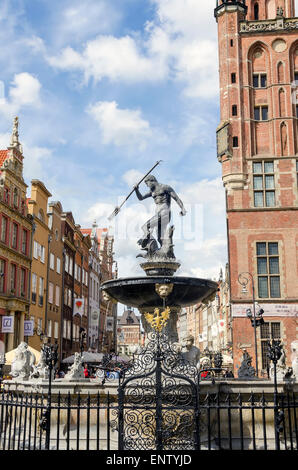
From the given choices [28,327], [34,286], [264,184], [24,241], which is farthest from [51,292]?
[264,184]

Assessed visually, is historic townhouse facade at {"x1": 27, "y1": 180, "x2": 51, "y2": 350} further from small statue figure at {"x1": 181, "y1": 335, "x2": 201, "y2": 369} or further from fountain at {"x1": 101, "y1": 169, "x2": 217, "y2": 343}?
small statue figure at {"x1": 181, "y1": 335, "x2": 201, "y2": 369}

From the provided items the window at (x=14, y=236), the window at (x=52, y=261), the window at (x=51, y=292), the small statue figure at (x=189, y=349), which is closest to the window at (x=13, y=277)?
the window at (x=14, y=236)

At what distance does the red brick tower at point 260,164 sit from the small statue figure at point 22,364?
755 inches

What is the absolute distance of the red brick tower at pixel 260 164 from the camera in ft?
100.0

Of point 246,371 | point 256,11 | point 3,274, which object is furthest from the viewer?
point 256,11

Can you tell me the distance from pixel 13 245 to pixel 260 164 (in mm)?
17615

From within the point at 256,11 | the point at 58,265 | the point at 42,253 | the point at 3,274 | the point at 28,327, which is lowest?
the point at 28,327

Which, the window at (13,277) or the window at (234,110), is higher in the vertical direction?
the window at (234,110)

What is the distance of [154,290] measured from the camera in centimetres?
1213

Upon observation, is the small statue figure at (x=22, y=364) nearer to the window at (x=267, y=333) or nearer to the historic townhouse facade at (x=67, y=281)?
the window at (x=267, y=333)

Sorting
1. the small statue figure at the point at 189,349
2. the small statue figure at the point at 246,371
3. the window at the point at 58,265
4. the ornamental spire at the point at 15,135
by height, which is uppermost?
the ornamental spire at the point at 15,135

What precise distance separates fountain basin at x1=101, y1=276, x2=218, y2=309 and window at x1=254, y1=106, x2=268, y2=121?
75.5 feet

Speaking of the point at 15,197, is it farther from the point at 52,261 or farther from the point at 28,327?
the point at 52,261

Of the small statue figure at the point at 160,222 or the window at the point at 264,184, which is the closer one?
the small statue figure at the point at 160,222
